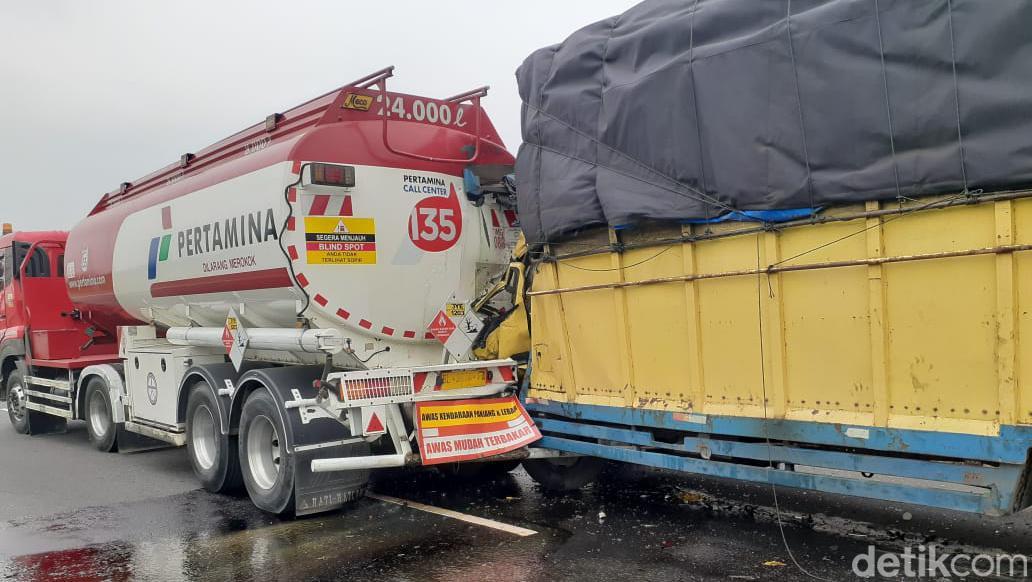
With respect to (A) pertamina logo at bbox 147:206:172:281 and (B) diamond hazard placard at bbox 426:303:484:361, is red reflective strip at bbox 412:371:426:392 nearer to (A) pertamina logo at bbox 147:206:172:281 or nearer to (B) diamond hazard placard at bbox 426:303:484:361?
(B) diamond hazard placard at bbox 426:303:484:361

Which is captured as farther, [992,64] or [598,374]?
[598,374]

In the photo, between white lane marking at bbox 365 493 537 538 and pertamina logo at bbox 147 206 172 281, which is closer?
white lane marking at bbox 365 493 537 538

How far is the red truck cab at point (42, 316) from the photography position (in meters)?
11.1

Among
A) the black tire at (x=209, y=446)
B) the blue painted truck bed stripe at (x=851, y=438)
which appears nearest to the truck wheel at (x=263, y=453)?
the black tire at (x=209, y=446)

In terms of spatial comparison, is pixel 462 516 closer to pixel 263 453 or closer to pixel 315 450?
pixel 315 450

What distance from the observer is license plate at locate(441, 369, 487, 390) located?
242 inches

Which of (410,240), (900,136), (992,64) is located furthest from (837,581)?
(410,240)

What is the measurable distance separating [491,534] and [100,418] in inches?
276

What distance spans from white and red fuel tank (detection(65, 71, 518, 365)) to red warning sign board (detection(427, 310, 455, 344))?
59mm

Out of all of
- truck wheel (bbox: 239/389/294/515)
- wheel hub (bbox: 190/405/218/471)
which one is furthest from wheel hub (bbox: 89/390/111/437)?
truck wheel (bbox: 239/389/294/515)

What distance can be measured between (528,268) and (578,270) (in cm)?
64

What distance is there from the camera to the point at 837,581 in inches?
A: 175

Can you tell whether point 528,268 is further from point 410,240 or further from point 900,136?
point 900,136

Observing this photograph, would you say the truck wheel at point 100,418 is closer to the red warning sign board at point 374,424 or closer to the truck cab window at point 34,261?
the truck cab window at point 34,261
